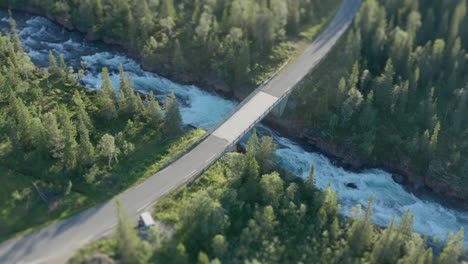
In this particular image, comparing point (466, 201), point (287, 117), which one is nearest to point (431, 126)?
point (466, 201)

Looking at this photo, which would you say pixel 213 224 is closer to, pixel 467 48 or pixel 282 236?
pixel 282 236

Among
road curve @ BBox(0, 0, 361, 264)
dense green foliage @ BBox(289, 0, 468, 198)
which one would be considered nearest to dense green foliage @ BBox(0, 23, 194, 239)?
road curve @ BBox(0, 0, 361, 264)

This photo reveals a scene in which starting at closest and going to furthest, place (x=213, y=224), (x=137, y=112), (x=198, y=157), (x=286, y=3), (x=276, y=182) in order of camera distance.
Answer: (x=213, y=224)
(x=276, y=182)
(x=198, y=157)
(x=137, y=112)
(x=286, y=3)

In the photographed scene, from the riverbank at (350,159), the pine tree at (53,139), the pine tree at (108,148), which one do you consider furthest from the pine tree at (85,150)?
the riverbank at (350,159)

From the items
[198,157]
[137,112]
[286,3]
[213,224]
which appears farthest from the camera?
[286,3]

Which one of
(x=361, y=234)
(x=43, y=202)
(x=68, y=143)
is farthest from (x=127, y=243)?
(x=361, y=234)

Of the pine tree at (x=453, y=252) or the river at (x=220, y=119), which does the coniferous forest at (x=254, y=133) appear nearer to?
the pine tree at (x=453, y=252)

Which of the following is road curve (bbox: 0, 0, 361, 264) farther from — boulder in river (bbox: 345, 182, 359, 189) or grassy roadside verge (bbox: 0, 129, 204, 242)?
boulder in river (bbox: 345, 182, 359, 189)

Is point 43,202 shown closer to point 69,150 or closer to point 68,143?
point 69,150

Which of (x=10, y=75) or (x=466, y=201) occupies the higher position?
(x=10, y=75)
